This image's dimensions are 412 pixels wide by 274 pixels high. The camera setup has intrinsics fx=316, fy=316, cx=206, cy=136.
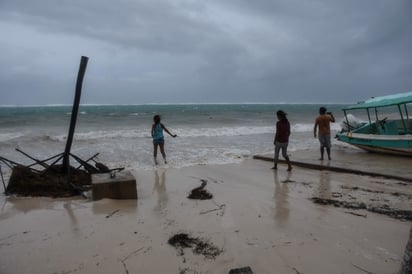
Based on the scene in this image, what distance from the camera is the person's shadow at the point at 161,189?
18.1ft

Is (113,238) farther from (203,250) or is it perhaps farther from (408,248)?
(408,248)

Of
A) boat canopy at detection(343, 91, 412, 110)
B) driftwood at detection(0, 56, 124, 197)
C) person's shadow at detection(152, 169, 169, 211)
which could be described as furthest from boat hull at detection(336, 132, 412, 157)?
driftwood at detection(0, 56, 124, 197)

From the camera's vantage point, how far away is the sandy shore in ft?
10.9

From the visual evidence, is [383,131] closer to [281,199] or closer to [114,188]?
[281,199]

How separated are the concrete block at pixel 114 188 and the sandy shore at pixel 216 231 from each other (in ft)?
0.52

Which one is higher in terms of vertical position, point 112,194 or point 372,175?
point 112,194

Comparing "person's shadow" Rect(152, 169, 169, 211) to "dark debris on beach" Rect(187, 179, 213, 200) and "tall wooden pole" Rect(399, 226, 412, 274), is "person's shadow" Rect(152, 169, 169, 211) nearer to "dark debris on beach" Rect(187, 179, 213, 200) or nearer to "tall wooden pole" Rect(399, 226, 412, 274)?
"dark debris on beach" Rect(187, 179, 213, 200)

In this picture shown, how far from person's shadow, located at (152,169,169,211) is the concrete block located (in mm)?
519

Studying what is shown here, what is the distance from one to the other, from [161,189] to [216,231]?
9.36 ft

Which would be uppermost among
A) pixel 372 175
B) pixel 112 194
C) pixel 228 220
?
pixel 112 194

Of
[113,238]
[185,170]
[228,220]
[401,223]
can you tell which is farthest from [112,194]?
[401,223]

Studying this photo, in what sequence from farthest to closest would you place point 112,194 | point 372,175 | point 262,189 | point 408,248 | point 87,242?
point 372,175 → point 262,189 → point 112,194 → point 87,242 → point 408,248

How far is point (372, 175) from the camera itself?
7.95 m

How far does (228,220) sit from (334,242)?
1439 mm
